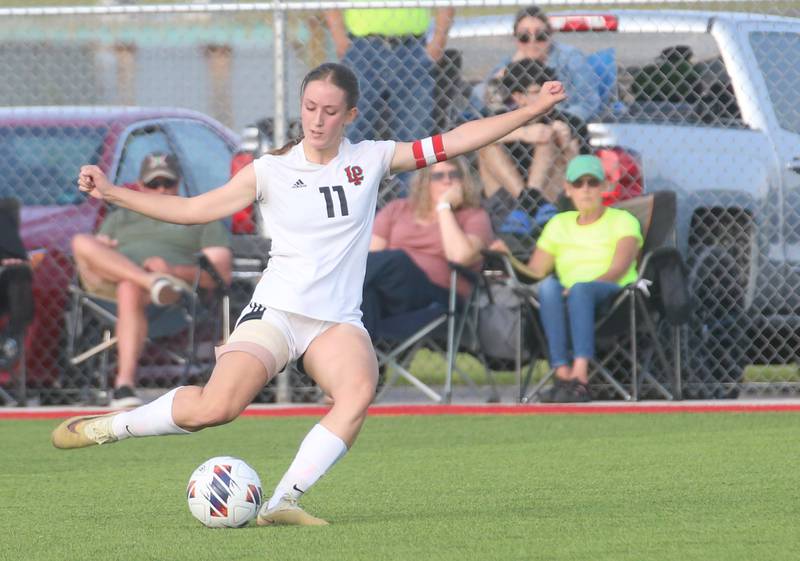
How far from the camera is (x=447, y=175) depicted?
10.6 m

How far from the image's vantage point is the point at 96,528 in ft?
19.0

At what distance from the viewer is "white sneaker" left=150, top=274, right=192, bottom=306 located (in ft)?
34.5

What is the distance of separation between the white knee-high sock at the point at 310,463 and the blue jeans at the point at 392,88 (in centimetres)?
549

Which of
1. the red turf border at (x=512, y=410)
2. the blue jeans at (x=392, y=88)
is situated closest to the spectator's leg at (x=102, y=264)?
the red turf border at (x=512, y=410)

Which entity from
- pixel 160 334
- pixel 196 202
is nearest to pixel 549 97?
pixel 196 202

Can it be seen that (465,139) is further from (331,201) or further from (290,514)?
(290,514)

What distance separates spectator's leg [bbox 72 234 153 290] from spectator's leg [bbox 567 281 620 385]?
249 centimetres

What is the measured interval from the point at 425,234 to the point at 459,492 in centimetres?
408

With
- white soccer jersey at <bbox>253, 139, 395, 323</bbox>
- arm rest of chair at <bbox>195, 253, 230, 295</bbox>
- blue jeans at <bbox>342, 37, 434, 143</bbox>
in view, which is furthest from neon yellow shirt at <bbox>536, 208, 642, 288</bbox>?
white soccer jersey at <bbox>253, 139, 395, 323</bbox>

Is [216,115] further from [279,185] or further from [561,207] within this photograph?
[279,185]

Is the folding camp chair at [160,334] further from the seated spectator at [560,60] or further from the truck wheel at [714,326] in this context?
the truck wheel at [714,326]

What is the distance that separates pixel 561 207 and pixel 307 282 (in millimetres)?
4942

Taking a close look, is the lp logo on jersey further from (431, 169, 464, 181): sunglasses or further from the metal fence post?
the metal fence post

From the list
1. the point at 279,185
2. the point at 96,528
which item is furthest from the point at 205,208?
the point at 96,528
